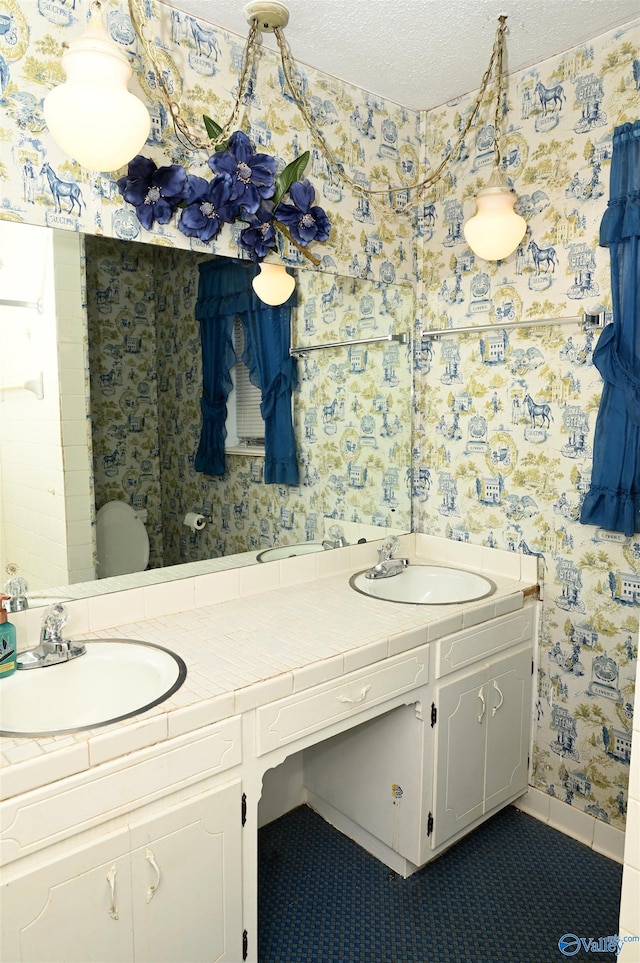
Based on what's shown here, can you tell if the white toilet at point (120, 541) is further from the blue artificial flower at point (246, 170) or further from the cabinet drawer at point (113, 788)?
the blue artificial flower at point (246, 170)

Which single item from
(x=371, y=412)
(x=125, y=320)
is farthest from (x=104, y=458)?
(x=371, y=412)

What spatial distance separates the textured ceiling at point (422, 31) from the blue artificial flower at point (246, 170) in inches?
13.7

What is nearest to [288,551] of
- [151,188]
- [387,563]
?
[387,563]

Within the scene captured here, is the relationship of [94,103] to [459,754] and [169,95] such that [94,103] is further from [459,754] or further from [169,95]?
[459,754]

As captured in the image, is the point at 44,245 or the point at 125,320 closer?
the point at 44,245

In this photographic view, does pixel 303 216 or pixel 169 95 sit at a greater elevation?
pixel 169 95

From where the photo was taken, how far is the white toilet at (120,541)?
1766mm

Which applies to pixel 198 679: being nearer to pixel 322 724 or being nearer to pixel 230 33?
pixel 322 724

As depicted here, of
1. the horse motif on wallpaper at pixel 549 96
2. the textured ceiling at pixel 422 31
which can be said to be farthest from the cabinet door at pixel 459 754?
the textured ceiling at pixel 422 31

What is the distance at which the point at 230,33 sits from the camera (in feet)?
6.26

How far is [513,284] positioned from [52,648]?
72.9 inches

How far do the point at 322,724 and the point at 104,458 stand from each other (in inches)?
36.2

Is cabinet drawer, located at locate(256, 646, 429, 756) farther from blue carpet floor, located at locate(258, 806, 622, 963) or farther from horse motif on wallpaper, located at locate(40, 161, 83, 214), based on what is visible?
horse motif on wallpaper, located at locate(40, 161, 83, 214)

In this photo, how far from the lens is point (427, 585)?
2.42 m
